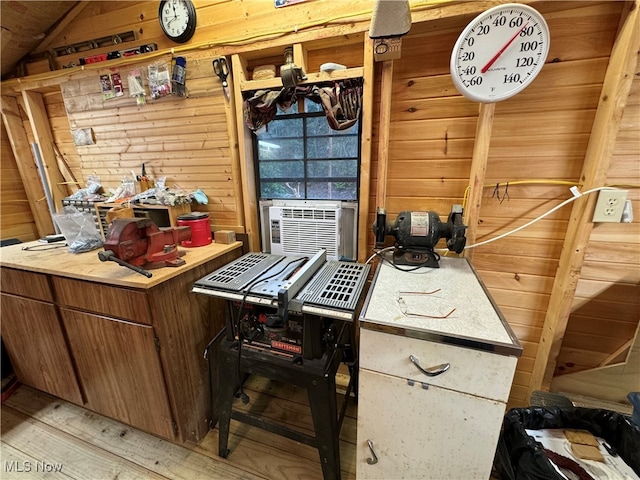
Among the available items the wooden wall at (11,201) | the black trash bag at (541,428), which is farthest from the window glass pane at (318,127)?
the wooden wall at (11,201)

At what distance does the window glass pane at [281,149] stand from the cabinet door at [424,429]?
4.14 ft

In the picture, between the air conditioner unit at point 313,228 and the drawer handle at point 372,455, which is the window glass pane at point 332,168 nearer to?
the air conditioner unit at point 313,228

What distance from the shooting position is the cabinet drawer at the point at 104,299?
107 centimetres

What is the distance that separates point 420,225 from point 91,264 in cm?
152

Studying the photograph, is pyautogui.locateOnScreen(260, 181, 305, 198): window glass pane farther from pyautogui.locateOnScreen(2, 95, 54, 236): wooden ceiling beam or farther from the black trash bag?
pyautogui.locateOnScreen(2, 95, 54, 236): wooden ceiling beam

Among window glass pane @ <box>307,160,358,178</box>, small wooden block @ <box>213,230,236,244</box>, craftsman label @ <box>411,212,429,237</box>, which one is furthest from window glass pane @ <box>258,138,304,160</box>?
craftsman label @ <box>411,212,429,237</box>

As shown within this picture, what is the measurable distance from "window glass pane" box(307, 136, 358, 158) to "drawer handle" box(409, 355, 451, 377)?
43.2 inches

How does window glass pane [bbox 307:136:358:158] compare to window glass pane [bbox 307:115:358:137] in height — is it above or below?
below

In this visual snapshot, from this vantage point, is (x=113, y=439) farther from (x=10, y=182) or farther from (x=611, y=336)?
(x=611, y=336)

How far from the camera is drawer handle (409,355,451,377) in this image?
739 millimetres

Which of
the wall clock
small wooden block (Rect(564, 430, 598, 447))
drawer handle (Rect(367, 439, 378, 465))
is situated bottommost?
small wooden block (Rect(564, 430, 598, 447))

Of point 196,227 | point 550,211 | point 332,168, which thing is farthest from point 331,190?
point 550,211

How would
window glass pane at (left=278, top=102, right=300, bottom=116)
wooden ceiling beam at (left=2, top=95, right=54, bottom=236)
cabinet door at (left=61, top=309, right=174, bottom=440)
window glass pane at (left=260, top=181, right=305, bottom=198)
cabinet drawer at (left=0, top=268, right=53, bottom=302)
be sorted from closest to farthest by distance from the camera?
cabinet door at (left=61, top=309, right=174, bottom=440) < cabinet drawer at (left=0, top=268, right=53, bottom=302) < window glass pane at (left=278, top=102, right=300, bottom=116) < window glass pane at (left=260, top=181, right=305, bottom=198) < wooden ceiling beam at (left=2, top=95, right=54, bottom=236)

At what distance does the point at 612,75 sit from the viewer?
0.98 meters
